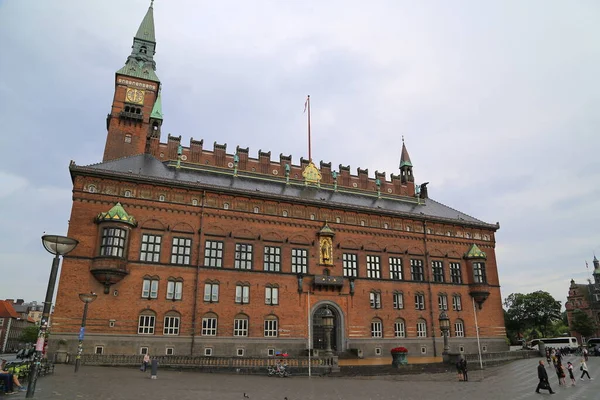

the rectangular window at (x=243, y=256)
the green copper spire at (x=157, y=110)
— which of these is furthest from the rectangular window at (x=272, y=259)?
the green copper spire at (x=157, y=110)

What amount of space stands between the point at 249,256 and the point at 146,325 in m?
11.0

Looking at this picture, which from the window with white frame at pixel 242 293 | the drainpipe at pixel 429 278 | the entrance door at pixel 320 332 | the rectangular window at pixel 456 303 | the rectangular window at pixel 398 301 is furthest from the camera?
the rectangular window at pixel 456 303

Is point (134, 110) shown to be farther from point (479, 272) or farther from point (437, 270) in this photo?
point (479, 272)

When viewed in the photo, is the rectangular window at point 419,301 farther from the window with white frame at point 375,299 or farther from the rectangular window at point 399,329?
the window with white frame at point 375,299

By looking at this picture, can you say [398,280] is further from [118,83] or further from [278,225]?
[118,83]

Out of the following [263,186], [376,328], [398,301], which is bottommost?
[376,328]

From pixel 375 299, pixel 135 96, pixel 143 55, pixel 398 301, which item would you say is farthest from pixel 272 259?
pixel 143 55

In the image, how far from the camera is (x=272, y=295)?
40438 mm

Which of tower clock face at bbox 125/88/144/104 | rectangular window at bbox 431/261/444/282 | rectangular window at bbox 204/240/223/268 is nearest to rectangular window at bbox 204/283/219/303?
rectangular window at bbox 204/240/223/268

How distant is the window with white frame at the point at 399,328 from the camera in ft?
146

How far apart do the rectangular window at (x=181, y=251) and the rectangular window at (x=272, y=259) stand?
24.5ft

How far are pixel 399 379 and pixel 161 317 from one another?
2034 centimetres

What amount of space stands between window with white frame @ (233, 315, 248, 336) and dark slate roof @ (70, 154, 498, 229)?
12.3 m

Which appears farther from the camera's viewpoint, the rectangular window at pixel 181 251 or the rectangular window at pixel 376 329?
the rectangular window at pixel 376 329
